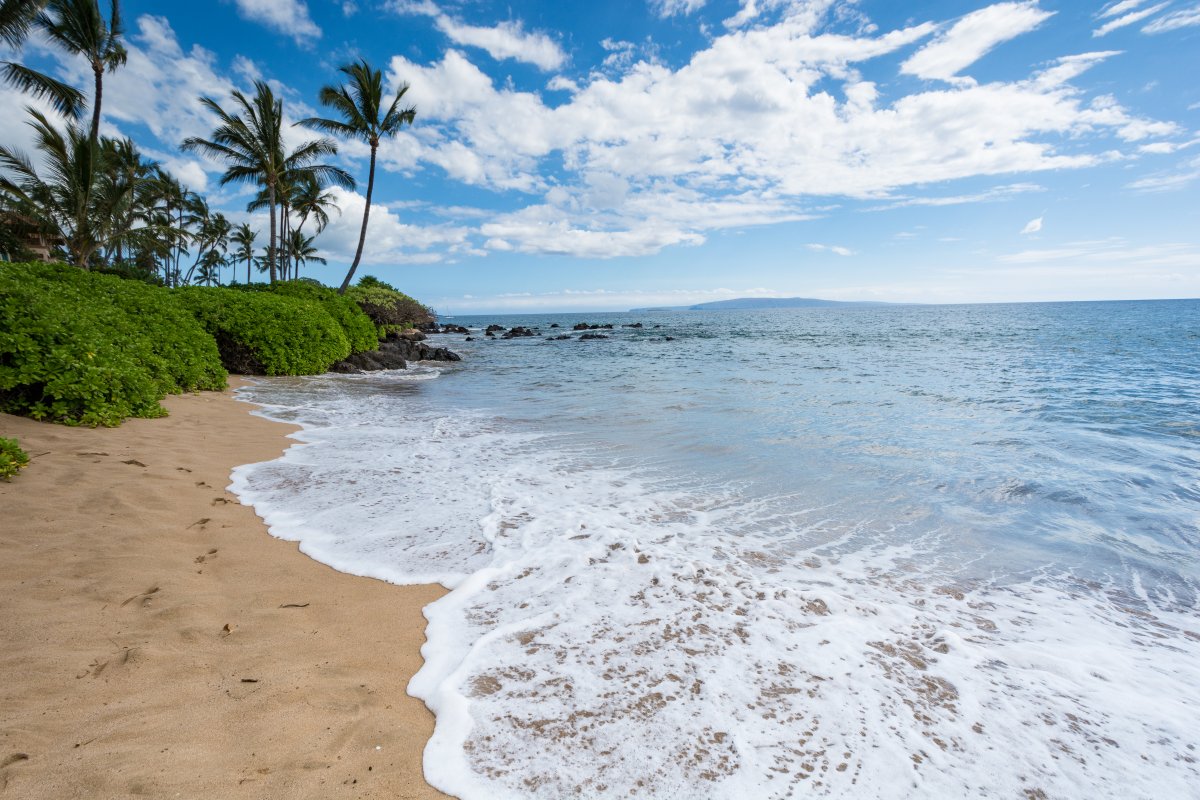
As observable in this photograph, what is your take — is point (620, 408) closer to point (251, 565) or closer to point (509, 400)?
point (509, 400)

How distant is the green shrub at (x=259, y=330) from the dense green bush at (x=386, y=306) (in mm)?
9473

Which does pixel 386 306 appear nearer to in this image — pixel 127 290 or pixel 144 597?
pixel 127 290

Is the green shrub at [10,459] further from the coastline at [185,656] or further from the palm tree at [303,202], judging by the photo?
the palm tree at [303,202]

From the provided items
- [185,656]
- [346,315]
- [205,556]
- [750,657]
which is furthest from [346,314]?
[750,657]

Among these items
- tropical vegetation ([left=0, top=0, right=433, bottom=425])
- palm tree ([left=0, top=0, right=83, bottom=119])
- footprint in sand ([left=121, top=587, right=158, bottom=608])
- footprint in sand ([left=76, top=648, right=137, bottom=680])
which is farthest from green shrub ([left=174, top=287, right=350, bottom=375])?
footprint in sand ([left=76, top=648, right=137, bottom=680])

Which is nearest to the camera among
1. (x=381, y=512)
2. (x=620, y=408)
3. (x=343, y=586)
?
(x=343, y=586)

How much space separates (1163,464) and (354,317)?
22.1 metres

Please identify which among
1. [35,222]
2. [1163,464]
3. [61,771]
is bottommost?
[1163,464]

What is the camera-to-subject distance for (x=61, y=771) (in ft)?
6.35

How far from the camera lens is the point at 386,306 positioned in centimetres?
2805

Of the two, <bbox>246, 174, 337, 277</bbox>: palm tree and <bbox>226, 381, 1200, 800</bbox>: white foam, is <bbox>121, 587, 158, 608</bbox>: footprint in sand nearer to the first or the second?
<bbox>226, 381, 1200, 800</bbox>: white foam

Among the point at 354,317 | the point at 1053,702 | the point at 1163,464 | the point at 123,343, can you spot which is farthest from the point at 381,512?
the point at 354,317

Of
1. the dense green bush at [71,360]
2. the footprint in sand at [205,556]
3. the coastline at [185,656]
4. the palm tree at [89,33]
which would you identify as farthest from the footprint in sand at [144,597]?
the palm tree at [89,33]

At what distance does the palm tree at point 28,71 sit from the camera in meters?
14.5
